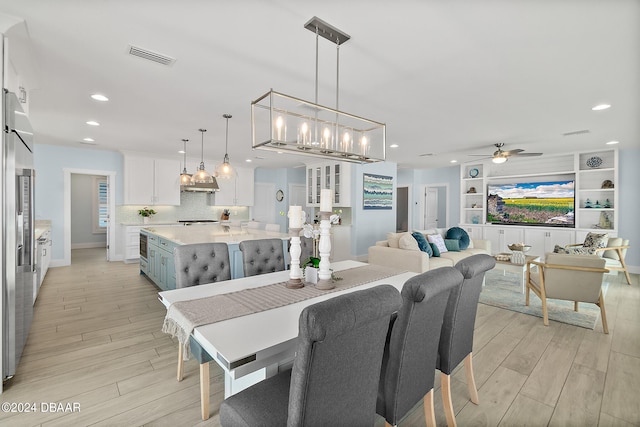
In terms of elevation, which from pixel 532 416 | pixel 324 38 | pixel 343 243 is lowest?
pixel 532 416

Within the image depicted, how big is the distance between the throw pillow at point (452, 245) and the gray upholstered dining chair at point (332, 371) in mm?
4776

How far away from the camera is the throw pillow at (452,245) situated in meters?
5.47

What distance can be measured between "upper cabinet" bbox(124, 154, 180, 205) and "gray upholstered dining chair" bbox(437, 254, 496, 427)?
718 centimetres

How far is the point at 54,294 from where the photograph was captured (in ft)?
14.0

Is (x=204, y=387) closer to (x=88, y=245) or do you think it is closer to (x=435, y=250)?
(x=435, y=250)

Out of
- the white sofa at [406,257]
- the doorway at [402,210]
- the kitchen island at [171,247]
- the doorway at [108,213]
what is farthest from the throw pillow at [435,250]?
the doorway at [108,213]

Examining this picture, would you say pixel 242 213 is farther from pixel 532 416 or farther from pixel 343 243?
pixel 532 416

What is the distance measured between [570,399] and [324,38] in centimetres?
300

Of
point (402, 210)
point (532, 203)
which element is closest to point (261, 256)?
point (532, 203)

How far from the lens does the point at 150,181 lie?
7078 millimetres

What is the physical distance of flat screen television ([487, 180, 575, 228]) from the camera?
6.57 meters

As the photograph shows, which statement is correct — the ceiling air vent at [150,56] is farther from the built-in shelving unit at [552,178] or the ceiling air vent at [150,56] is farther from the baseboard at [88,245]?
the baseboard at [88,245]

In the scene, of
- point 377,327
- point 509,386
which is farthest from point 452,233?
point 377,327

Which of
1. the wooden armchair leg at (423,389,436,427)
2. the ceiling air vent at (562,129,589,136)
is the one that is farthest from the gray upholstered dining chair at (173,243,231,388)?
the ceiling air vent at (562,129,589,136)
